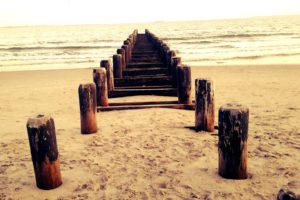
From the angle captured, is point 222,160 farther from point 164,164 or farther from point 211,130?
point 211,130

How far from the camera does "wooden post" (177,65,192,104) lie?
607cm

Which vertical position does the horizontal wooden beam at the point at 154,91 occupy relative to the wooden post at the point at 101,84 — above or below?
below

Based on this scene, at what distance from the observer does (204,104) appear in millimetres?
4945

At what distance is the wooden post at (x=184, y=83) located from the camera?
607cm

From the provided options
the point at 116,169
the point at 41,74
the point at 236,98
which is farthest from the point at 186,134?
the point at 41,74

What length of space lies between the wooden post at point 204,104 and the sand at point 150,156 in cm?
16

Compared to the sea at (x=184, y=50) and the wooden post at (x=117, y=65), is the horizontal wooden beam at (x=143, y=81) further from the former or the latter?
the sea at (x=184, y=50)

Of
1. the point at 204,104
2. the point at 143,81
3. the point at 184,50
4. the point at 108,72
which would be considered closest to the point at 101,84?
the point at 108,72

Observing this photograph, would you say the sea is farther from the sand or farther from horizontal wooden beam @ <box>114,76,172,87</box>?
the sand

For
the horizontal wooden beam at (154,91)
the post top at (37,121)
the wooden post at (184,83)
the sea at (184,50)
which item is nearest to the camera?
the post top at (37,121)

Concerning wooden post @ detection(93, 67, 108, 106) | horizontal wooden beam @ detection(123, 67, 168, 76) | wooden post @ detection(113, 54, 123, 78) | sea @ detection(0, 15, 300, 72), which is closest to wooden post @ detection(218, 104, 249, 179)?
wooden post @ detection(93, 67, 108, 106)

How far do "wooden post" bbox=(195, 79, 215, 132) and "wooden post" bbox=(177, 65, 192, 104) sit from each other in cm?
118

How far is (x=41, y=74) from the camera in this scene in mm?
16109

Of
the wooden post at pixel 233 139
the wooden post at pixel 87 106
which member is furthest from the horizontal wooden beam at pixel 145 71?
the wooden post at pixel 233 139
